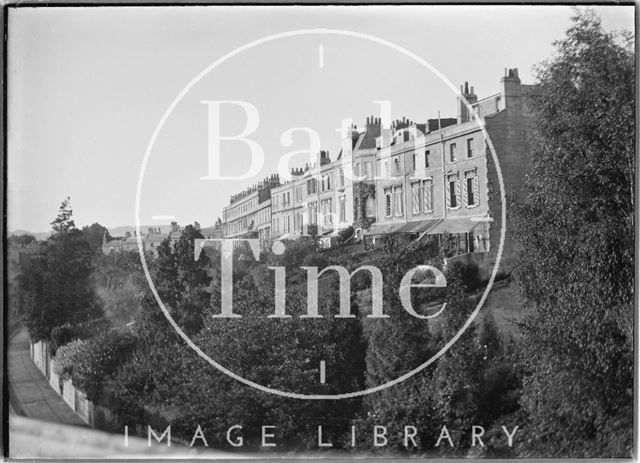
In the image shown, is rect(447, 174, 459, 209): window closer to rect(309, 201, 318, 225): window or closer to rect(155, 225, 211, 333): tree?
rect(309, 201, 318, 225): window

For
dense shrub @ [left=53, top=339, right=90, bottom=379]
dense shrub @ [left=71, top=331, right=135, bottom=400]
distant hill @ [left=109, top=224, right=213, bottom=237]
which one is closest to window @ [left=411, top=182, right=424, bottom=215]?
distant hill @ [left=109, top=224, right=213, bottom=237]

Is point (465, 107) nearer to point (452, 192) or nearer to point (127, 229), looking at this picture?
point (452, 192)

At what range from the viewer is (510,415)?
20.8ft

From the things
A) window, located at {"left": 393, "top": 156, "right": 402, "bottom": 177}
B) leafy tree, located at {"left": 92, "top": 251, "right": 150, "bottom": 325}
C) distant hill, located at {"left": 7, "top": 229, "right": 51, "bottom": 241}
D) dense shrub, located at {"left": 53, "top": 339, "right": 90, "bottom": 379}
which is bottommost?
dense shrub, located at {"left": 53, "top": 339, "right": 90, "bottom": 379}

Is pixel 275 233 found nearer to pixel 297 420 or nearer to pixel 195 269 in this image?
pixel 195 269

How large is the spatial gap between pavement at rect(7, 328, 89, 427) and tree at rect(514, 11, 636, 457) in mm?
3600

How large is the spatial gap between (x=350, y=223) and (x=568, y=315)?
1.83 m

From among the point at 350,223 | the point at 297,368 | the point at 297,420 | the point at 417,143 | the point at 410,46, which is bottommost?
the point at 297,420

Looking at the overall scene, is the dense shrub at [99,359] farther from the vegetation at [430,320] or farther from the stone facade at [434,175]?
the stone facade at [434,175]

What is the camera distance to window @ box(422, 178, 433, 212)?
636 centimetres

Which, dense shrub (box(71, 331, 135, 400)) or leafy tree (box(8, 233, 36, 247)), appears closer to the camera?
leafy tree (box(8, 233, 36, 247))

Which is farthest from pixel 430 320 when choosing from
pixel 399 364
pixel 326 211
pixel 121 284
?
pixel 121 284

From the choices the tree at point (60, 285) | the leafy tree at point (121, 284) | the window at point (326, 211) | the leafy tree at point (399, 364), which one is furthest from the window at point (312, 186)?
the tree at point (60, 285)

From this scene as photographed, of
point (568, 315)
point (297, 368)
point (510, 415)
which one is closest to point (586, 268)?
point (568, 315)
